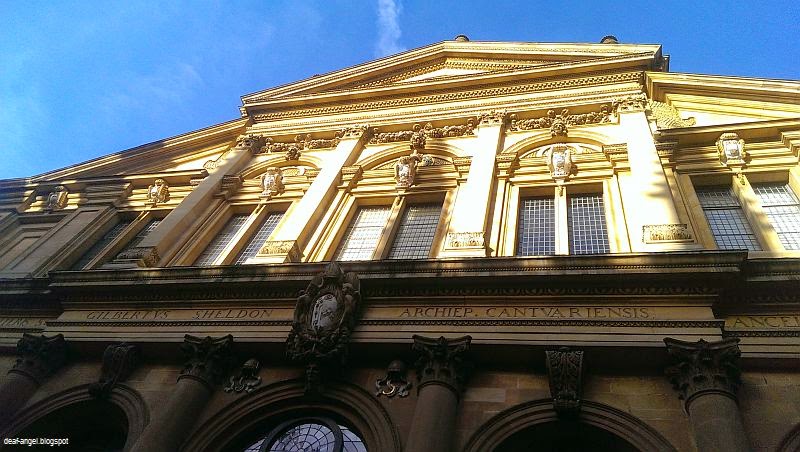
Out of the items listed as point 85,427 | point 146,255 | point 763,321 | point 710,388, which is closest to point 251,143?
point 146,255

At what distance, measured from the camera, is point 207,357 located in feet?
40.7

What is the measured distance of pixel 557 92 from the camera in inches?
782

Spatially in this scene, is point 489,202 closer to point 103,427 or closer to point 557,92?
point 557,92

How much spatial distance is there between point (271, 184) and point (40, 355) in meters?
8.46

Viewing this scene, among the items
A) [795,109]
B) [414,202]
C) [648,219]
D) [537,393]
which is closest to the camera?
[537,393]

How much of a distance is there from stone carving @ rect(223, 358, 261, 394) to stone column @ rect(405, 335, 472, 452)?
371 cm

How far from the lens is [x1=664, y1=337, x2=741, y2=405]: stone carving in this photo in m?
9.23

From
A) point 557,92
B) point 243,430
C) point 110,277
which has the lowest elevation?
point 243,430

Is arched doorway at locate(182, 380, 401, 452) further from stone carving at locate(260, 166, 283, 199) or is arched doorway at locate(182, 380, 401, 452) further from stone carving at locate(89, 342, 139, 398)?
stone carving at locate(260, 166, 283, 199)

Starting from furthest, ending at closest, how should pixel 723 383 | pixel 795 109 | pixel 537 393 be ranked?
pixel 795 109, pixel 537 393, pixel 723 383

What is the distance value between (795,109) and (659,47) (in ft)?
16.7

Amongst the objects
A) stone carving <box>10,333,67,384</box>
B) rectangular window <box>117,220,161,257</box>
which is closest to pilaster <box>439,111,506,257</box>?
stone carving <box>10,333,67,384</box>

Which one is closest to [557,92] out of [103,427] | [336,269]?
[336,269]

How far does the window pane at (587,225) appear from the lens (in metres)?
13.8
